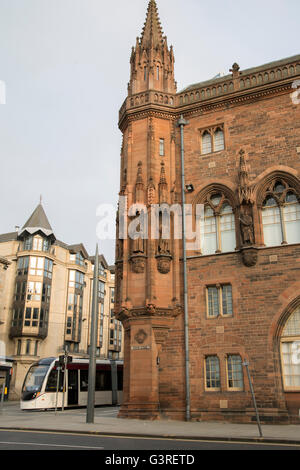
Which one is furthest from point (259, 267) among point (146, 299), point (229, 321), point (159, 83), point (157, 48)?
point (157, 48)

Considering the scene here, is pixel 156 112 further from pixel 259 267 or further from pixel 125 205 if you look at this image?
pixel 259 267

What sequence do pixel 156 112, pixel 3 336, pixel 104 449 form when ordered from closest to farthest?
pixel 104 449 → pixel 156 112 → pixel 3 336

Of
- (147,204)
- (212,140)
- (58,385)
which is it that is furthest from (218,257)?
(58,385)

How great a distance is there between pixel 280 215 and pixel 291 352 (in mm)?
5896

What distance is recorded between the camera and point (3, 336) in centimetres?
6062

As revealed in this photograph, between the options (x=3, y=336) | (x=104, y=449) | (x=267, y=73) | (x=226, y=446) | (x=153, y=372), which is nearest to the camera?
(x=104, y=449)

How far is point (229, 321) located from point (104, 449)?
33.8 ft

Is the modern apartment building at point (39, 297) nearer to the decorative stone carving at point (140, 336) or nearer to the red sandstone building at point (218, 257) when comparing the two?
the red sandstone building at point (218, 257)

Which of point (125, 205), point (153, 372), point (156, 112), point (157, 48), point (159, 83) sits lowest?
point (153, 372)

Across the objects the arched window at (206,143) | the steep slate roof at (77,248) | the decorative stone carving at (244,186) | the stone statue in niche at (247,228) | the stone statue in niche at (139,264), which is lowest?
the stone statue in niche at (139,264)

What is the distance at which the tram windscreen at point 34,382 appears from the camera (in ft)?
88.2

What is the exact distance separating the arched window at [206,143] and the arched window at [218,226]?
2.44 metres

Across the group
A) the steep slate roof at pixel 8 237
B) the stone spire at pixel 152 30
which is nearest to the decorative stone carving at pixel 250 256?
the stone spire at pixel 152 30

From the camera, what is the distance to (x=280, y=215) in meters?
20.5
